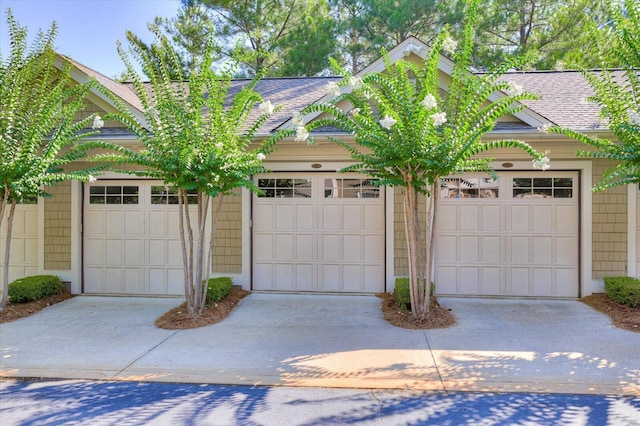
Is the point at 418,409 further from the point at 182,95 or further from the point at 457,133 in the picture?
the point at 182,95

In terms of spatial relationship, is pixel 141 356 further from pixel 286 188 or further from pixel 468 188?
pixel 468 188

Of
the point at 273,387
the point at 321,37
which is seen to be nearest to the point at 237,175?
the point at 273,387

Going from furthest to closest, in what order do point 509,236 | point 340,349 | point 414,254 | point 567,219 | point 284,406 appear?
point 509,236
point 567,219
point 414,254
point 340,349
point 284,406

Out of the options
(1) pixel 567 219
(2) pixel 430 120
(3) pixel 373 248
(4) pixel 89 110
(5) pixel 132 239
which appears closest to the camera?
(2) pixel 430 120

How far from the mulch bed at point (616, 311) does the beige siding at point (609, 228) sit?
18.4 inches

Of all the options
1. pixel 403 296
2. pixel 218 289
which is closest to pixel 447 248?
pixel 403 296

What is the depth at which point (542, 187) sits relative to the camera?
6.85 meters

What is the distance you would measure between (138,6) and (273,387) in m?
12.9

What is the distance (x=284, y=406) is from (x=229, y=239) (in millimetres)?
4337

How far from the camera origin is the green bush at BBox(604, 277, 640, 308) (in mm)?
5746

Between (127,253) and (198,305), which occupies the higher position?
(127,253)

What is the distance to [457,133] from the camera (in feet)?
16.2

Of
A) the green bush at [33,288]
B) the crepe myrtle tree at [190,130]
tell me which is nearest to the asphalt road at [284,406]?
the crepe myrtle tree at [190,130]

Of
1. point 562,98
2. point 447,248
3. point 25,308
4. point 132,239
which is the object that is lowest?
point 25,308
